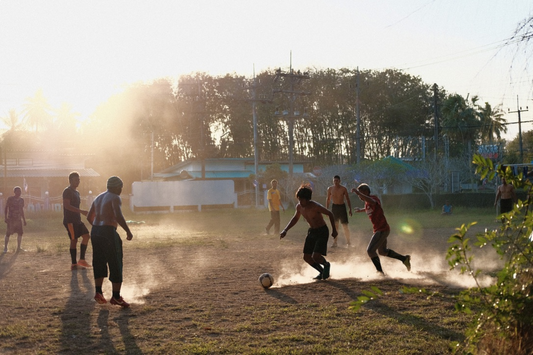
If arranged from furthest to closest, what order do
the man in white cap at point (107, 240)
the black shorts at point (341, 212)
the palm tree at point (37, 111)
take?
the palm tree at point (37, 111) → the black shorts at point (341, 212) → the man in white cap at point (107, 240)

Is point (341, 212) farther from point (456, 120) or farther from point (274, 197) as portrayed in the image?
point (456, 120)

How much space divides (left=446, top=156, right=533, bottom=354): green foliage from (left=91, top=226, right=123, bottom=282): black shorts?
17.3ft

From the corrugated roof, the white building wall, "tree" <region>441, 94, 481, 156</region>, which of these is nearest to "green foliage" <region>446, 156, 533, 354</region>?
the white building wall

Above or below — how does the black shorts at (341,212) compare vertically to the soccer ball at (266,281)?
above

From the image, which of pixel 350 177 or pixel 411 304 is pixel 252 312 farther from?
pixel 350 177

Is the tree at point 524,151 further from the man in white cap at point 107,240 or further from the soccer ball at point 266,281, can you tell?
the man in white cap at point 107,240

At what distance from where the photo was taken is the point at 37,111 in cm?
7475

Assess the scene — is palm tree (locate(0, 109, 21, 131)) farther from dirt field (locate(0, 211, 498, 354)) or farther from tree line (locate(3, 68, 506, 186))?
dirt field (locate(0, 211, 498, 354))

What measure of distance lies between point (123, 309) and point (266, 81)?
5424 cm

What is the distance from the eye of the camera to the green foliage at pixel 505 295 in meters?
3.77

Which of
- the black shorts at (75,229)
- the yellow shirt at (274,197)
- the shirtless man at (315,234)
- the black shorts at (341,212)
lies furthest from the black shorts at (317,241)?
the yellow shirt at (274,197)

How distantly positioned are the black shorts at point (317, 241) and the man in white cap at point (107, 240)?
3142 millimetres

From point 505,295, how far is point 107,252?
5.76 metres

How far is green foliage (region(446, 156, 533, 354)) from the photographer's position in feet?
12.4
